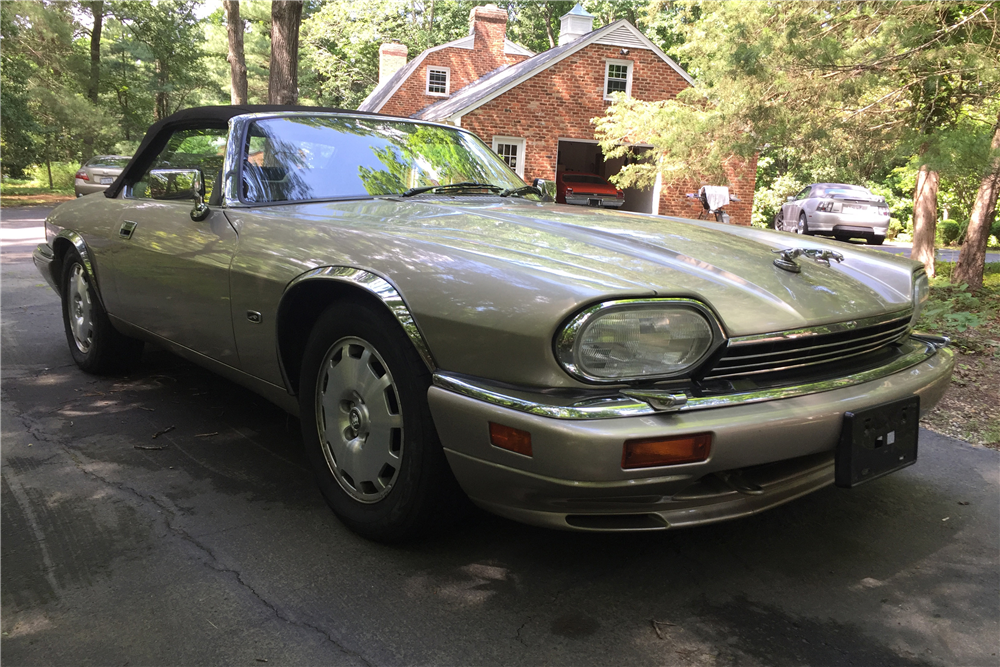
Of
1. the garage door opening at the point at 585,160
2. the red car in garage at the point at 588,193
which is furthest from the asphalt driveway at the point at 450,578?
the garage door opening at the point at 585,160

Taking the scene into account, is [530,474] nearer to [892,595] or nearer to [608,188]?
[892,595]

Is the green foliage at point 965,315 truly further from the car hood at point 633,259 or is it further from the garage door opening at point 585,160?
the garage door opening at point 585,160

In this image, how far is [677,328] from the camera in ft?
6.40

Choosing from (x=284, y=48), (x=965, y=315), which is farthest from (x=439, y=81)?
(x=965, y=315)

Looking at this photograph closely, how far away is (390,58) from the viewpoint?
120 feet

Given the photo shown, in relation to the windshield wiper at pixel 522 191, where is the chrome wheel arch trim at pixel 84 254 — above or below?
below

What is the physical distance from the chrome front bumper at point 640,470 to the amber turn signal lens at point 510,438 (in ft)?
0.05

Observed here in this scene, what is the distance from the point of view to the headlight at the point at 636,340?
6.13ft

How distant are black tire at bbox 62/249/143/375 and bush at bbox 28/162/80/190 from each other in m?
32.8

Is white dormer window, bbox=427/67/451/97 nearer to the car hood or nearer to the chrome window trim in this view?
the car hood

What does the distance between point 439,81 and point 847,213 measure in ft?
62.0

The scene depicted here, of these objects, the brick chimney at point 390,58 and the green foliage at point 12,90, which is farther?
the brick chimney at point 390,58

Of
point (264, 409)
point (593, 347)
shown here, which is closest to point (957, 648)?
point (593, 347)

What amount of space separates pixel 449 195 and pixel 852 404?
1845 mm
